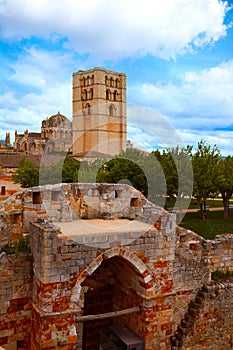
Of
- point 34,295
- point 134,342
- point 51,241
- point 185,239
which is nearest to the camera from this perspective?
point 51,241

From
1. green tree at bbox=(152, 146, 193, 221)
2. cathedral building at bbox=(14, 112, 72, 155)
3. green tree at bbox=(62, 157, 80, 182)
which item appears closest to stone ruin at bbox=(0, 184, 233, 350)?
green tree at bbox=(152, 146, 193, 221)

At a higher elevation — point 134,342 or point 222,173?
point 222,173

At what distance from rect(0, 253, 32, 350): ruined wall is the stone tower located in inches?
2204

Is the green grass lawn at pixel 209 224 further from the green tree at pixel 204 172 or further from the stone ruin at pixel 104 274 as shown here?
the stone ruin at pixel 104 274

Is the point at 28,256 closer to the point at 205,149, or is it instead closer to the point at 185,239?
the point at 185,239

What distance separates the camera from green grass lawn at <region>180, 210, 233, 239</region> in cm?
2577

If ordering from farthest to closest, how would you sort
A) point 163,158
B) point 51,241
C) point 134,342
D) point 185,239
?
point 163,158 → point 185,239 → point 134,342 → point 51,241

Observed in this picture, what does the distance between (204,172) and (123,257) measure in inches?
891

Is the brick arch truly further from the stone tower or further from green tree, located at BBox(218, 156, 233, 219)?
the stone tower

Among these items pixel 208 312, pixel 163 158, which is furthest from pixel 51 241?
pixel 163 158

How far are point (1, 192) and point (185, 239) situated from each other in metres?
32.2

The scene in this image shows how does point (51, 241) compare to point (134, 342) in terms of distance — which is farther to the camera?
point (134, 342)

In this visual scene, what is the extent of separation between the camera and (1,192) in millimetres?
41344

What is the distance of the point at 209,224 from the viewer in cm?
2969
